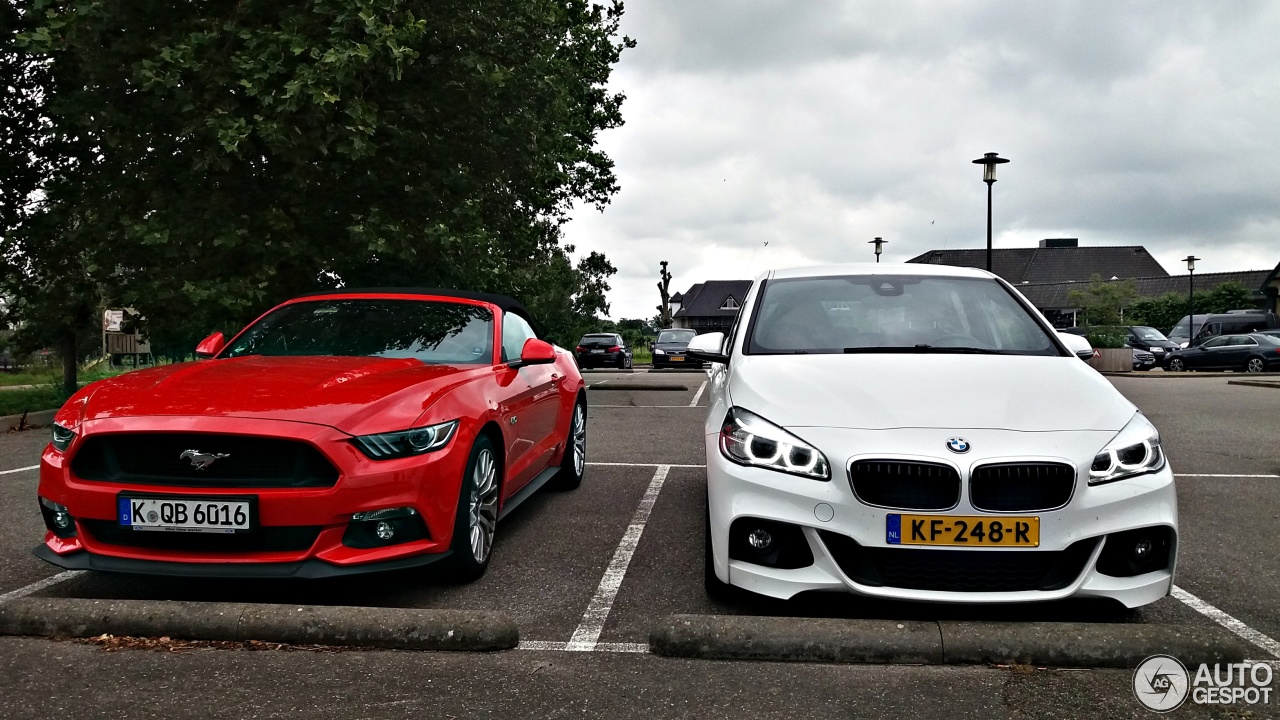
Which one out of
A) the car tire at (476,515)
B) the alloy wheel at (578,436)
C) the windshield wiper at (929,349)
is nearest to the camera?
the car tire at (476,515)

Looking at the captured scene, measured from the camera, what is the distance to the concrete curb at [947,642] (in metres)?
3.27

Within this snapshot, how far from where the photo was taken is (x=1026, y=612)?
380cm

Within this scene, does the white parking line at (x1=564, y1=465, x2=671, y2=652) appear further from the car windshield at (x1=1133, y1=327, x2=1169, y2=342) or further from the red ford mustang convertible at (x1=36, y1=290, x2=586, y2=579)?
the car windshield at (x1=1133, y1=327, x2=1169, y2=342)

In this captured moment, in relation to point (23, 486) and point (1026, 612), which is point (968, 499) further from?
Answer: point (23, 486)

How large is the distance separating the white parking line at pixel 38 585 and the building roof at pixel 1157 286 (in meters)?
69.7

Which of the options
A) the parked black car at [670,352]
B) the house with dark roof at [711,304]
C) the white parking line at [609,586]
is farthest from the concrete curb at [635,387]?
the house with dark roof at [711,304]

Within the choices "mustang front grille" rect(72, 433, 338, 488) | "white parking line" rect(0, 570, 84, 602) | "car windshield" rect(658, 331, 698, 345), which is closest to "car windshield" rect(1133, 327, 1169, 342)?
"car windshield" rect(658, 331, 698, 345)

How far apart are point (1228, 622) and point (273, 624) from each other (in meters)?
3.84

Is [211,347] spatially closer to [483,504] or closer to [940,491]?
[483,504]

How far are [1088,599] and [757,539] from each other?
1243mm

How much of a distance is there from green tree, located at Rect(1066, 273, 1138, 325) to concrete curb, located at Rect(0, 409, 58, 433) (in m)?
49.6

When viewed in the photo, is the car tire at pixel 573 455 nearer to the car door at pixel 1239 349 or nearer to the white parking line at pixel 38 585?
the white parking line at pixel 38 585

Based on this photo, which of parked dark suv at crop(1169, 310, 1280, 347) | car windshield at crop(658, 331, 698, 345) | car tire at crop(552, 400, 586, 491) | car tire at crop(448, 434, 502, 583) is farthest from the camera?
car windshield at crop(658, 331, 698, 345)

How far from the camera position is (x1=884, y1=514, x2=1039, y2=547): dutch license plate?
335cm
